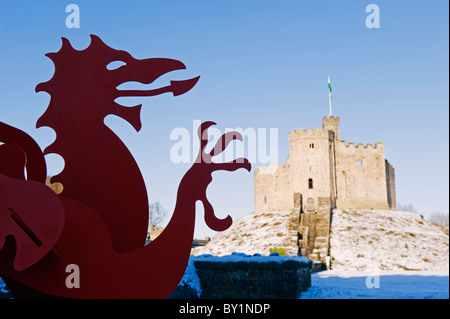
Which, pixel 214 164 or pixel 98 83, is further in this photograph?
pixel 98 83

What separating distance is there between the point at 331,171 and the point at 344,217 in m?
4.37

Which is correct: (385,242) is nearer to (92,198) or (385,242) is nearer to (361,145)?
(361,145)

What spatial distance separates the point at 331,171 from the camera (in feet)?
139

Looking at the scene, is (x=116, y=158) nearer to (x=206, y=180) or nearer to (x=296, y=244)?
(x=206, y=180)

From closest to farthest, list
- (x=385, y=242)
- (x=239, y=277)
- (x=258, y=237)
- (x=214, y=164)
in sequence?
(x=214, y=164) < (x=239, y=277) < (x=385, y=242) < (x=258, y=237)

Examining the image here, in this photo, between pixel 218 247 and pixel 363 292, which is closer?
pixel 363 292

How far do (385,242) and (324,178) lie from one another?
Result: 8.48 meters

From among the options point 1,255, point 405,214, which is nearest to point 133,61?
point 1,255

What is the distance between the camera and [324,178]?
137ft

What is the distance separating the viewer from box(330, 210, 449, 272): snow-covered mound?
3159cm

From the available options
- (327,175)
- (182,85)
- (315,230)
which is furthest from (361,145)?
(182,85)

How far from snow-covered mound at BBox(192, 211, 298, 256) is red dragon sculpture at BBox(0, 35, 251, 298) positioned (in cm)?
2512

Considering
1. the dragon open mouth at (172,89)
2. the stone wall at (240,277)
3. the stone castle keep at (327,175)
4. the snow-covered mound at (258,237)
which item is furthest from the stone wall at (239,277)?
the stone castle keep at (327,175)

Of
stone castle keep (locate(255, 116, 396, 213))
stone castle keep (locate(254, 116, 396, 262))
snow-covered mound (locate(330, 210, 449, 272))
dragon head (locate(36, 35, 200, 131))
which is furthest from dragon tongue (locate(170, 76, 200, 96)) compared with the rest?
stone castle keep (locate(255, 116, 396, 213))
